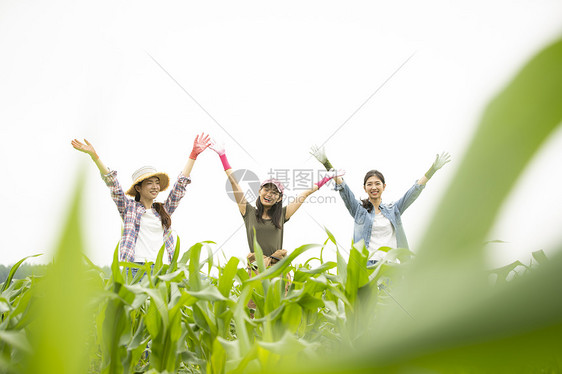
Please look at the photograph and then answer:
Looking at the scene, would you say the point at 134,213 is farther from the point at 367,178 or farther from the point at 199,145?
the point at 367,178

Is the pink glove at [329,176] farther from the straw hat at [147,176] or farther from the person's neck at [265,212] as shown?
the straw hat at [147,176]

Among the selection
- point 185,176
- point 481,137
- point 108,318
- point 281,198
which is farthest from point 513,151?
point 281,198

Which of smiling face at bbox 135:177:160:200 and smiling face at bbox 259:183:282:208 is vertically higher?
smiling face at bbox 259:183:282:208

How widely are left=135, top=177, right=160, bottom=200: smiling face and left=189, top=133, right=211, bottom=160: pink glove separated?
0.37 meters

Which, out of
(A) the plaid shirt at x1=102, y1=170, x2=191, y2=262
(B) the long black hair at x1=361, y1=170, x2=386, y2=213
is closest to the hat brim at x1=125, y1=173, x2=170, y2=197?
(A) the plaid shirt at x1=102, y1=170, x2=191, y2=262

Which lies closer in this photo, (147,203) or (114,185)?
(114,185)

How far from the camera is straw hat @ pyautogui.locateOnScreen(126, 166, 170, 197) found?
2318mm

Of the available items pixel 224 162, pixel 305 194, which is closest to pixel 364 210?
pixel 305 194

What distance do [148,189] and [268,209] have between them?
812 millimetres

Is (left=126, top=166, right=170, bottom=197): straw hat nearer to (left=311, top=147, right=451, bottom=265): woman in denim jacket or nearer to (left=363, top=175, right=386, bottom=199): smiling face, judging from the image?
(left=311, top=147, right=451, bottom=265): woman in denim jacket

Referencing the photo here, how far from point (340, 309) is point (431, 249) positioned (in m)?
0.56

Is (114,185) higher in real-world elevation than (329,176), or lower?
lower

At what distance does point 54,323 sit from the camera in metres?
0.10

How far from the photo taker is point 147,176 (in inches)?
89.1
